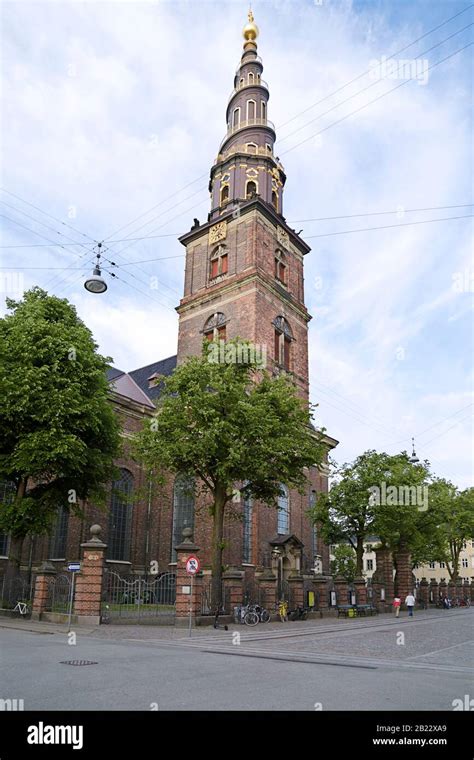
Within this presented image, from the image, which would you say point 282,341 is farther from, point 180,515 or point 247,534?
point 247,534

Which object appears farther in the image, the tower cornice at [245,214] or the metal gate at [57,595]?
the tower cornice at [245,214]

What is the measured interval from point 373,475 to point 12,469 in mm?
22614

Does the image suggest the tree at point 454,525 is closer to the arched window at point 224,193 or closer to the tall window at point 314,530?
the tall window at point 314,530

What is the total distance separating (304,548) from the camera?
37.9 m

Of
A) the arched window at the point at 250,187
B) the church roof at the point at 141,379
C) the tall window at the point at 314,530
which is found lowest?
the tall window at the point at 314,530

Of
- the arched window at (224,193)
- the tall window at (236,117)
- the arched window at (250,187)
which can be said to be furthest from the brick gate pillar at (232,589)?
the tall window at (236,117)

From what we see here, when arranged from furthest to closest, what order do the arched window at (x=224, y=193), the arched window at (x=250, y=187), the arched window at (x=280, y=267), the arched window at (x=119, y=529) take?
the arched window at (x=224, y=193) < the arched window at (x=250, y=187) < the arched window at (x=280, y=267) < the arched window at (x=119, y=529)

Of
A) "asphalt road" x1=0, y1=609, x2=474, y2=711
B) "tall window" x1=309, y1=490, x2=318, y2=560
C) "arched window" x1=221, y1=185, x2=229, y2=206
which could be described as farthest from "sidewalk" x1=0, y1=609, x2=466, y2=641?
"arched window" x1=221, y1=185, x2=229, y2=206

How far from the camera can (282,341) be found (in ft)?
128

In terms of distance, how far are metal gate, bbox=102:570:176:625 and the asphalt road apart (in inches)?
146

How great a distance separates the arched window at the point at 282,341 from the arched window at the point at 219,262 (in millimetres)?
5105

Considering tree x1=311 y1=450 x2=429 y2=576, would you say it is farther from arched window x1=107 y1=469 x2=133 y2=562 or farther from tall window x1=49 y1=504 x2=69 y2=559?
tall window x1=49 y1=504 x2=69 y2=559

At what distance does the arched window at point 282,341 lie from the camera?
127ft
